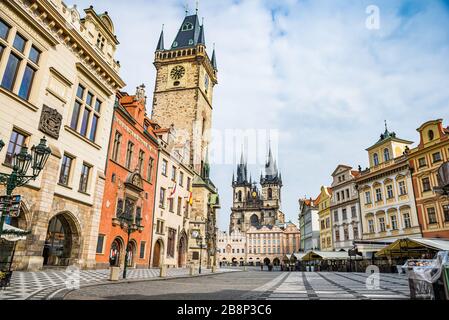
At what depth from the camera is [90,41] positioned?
1931cm

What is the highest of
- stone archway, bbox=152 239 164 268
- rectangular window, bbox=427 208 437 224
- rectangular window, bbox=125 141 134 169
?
rectangular window, bbox=125 141 134 169

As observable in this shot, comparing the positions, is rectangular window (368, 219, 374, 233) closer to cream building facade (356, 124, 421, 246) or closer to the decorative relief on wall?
cream building facade (356, 124, 421, 246)

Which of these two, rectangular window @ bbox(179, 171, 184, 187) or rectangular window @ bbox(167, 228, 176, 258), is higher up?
rectangular window @ bbox(179, 171, 184, 187)

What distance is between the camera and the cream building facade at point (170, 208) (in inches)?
1128

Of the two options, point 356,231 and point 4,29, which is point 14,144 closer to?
point 4,29

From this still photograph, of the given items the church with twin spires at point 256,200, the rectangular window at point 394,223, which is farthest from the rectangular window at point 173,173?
the church with twin spires at point 256,200

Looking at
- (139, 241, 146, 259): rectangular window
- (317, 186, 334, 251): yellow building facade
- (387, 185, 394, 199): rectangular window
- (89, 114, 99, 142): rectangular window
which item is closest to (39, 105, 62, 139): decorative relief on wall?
(89, 114, 99, 142): rectangular window

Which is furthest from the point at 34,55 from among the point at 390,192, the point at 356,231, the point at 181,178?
the point at 356,231

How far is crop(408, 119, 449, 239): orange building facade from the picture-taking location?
26516mm

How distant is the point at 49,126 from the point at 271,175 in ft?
414

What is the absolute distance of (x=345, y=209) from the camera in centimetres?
4069

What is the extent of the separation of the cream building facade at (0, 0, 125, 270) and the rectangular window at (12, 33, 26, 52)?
5 centimetres
